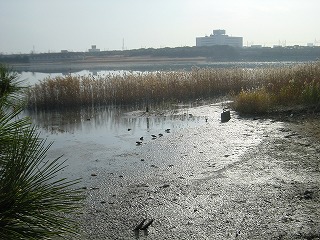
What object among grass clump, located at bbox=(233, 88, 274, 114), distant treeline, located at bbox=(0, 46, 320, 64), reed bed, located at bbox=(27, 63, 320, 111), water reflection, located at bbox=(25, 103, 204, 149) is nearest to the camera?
water reflection, located at bbox=(25, 103, 204, 149)

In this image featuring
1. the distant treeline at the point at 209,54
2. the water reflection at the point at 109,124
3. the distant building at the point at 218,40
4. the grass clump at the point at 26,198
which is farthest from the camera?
the distant building at the point at 218,40

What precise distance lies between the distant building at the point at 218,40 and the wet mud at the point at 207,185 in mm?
148058

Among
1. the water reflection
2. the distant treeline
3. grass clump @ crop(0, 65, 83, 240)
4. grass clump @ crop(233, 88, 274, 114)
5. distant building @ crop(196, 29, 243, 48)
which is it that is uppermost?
distant building @ crop(196, 29, 243, 48)

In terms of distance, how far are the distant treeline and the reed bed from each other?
188ft

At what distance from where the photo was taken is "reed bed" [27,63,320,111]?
22.9 metres

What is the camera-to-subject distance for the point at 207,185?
8.02m

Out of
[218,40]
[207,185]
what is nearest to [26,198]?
[207,185]

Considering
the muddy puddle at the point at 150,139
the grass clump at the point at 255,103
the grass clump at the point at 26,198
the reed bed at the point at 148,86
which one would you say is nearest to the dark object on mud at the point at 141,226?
the muddy puddle at the point at 150,139

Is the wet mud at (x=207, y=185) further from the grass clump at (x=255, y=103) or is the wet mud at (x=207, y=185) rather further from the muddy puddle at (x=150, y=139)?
the grass clump at (x=255, y=103)

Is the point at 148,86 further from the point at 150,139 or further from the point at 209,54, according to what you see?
the point at 209,54

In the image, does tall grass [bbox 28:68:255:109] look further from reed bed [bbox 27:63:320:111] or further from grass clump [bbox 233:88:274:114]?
grass clump [bbox 233:88:274:114]

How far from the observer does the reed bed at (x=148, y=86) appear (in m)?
22.9

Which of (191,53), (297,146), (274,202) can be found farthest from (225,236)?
(191,53)

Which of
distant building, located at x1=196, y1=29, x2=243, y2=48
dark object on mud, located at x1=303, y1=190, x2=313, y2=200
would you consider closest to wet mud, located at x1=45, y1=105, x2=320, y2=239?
dark object on mud, located at x1=303, y1=190, x2=313, y2=200
